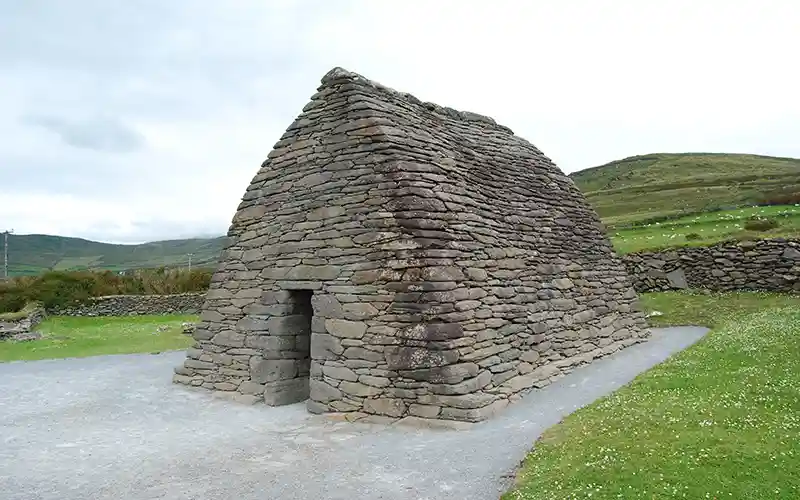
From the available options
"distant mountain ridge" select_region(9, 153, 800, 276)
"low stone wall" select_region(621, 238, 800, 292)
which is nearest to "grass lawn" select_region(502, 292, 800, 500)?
"low stone wall" select_region(621, 238, 800, 292)

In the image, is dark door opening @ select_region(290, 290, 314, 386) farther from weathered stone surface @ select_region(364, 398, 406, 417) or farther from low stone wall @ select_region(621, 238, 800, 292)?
low stone wall @ select_region(621, 238, 800, 292)

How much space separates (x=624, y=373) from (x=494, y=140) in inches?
246

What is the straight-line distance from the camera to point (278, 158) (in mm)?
12836

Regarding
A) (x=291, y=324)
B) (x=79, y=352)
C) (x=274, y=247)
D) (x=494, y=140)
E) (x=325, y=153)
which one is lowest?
(x=79, y=352)

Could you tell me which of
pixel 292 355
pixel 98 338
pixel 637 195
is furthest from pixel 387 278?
pixel 637 195

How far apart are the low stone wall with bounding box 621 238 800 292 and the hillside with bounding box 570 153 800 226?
1776cm

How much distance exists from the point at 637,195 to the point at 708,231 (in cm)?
4344

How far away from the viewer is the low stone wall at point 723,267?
72.3 feet

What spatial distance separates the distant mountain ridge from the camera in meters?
53.8

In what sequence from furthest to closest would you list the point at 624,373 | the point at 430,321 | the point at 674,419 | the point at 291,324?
the point at 624,373 → the point at 291,324 → the point at 430,321 → the point at 674,419

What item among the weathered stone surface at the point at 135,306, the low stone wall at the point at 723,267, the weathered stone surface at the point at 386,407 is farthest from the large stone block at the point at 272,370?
the weathered stone surface at the point at 135,306

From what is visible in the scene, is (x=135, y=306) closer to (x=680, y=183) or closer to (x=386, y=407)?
(x=386, y=407)

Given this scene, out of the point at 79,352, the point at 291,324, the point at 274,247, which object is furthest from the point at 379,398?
the point at 79,352

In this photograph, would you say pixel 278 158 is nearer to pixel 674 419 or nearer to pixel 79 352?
pixel 674 419
